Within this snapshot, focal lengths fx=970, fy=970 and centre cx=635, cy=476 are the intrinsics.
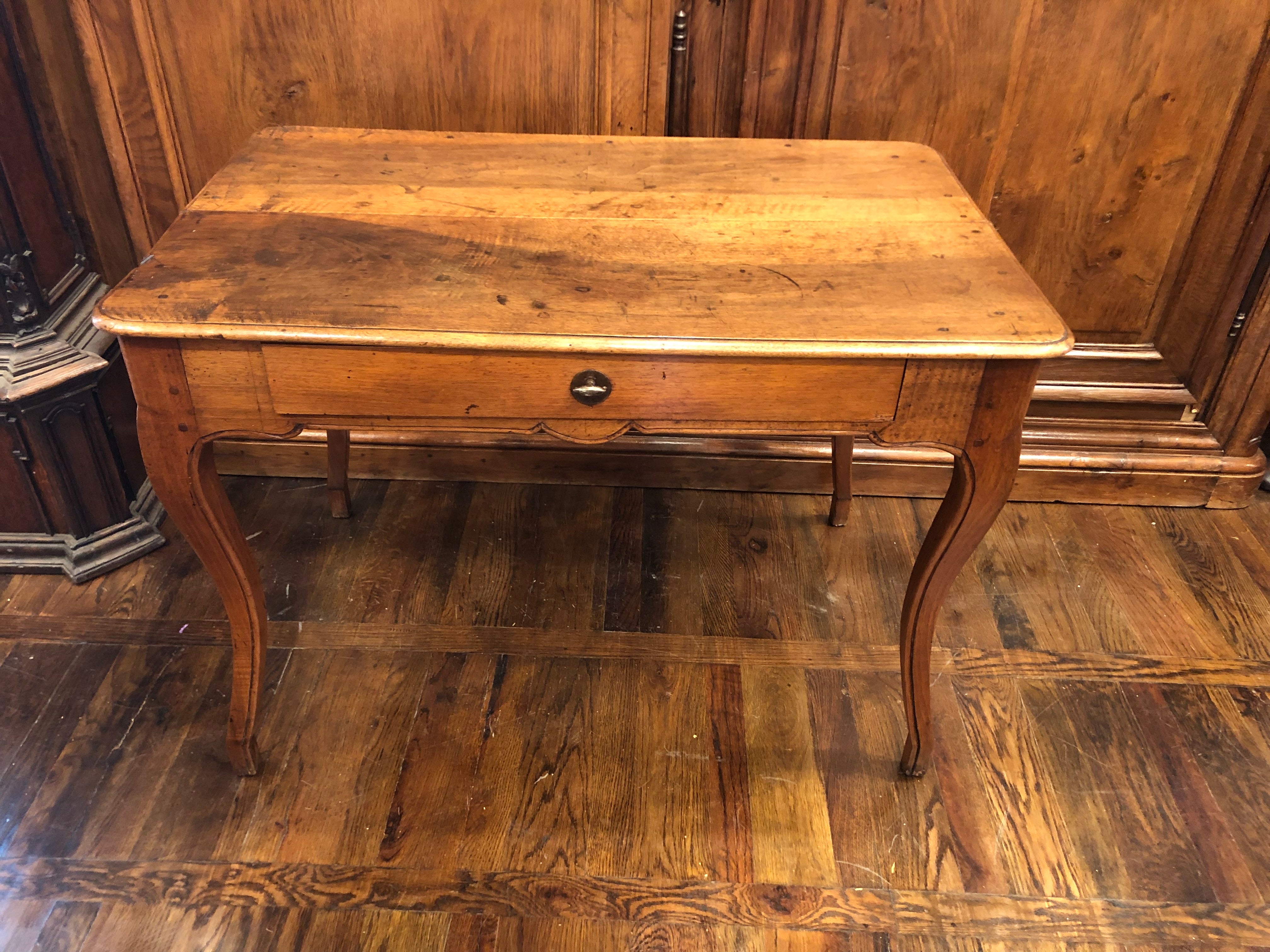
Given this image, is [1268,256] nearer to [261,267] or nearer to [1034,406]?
[1034,406]

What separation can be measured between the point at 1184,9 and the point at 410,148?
4.09ft

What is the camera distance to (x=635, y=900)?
52.4 inches

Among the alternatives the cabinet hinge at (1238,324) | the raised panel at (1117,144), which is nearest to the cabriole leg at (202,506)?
the raised panel at (1117,144)

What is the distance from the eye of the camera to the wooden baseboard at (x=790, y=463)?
197 centimetres

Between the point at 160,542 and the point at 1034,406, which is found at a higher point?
the point at 1034,406

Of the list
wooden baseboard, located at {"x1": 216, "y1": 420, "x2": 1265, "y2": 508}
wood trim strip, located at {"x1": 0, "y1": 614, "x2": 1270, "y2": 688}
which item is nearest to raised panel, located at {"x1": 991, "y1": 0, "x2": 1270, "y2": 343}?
wooden baseboard, located at {"x1": 216, "y1": 420, "x2": 1265, "y2": 508}

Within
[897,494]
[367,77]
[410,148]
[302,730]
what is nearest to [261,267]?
[410,148]

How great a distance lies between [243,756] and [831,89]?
141 cm

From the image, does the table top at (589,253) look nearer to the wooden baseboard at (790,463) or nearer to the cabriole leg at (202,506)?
the cabriole leg at (202,506)

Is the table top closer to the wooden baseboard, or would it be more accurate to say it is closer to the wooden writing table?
the wooden writing table

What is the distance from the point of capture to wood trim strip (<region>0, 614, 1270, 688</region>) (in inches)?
65.7

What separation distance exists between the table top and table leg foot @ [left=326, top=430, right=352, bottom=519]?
1.84ft

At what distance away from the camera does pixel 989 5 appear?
5.10ft

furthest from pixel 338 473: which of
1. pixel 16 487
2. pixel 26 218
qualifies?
pixel 26 218
